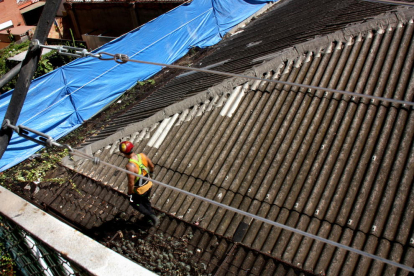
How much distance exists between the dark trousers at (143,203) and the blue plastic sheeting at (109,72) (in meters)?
7.90

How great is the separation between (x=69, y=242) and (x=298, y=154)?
3678 mm

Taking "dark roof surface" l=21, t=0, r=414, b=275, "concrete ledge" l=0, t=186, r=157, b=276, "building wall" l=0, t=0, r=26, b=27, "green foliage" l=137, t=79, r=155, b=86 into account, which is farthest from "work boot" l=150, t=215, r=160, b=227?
"building wall" l=0, t=0, r=26, b=27

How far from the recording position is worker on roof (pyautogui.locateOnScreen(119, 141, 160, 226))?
477 centimetres

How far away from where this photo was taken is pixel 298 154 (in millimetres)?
4906

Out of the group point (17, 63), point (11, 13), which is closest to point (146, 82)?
point (17, 63)

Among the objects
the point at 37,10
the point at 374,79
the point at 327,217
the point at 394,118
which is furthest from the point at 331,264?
the point at 37,10

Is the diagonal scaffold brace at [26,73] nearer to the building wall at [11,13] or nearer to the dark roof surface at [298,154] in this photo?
the dark roof surface at [298,154]

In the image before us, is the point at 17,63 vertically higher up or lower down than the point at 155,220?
higher up

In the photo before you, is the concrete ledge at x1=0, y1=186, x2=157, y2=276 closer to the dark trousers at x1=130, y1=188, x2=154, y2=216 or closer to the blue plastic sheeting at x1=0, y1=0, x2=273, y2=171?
the dark trousers at x1=130, y1=188, x2=154, y2=216

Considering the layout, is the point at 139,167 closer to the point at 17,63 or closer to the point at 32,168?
the point at 32,168

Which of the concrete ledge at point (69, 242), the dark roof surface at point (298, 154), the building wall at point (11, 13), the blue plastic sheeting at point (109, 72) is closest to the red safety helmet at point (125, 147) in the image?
the dark roof surface at point (298, 154)

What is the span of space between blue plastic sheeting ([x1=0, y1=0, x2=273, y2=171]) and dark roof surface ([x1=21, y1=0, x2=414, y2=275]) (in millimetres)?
6346

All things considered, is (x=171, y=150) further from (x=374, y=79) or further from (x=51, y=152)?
(x=51, y=152)

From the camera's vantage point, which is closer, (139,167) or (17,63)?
(139,167)
